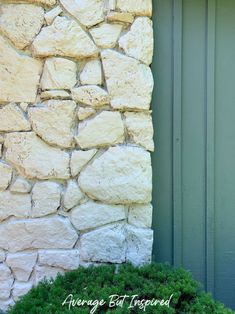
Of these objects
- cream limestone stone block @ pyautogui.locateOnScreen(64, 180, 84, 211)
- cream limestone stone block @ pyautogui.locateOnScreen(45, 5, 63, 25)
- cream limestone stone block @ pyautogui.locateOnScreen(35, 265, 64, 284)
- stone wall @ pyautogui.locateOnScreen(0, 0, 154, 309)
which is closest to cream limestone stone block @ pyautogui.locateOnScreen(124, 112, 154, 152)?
stone wall @ pyautogui.locateOnScreen(0, 0, 154, 309)

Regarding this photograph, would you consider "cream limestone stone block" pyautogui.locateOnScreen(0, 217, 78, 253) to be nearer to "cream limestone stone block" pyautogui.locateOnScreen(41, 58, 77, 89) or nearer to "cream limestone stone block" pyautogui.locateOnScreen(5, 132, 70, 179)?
"cream limestone stone block" pyautogui.locateOnScreen(5, 132, 70, 179)

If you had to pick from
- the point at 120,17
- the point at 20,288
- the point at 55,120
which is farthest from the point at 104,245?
the point at 120,17

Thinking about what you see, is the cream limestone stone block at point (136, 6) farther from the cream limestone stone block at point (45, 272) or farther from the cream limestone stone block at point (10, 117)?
the cream limestone stone block at point (45, 272)

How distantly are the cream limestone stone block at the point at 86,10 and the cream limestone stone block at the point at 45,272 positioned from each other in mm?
1413

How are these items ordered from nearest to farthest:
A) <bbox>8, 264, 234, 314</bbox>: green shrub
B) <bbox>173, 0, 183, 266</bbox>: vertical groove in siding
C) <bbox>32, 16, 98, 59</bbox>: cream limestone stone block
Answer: <bbox>8, 264, 234, 314</bbox>: green shrub, <bbox>32, 16, 98, 59</bbox>: cream limestone stone block, <bbox>173, 0, 183, 266</bbox>: vertical groove in siding

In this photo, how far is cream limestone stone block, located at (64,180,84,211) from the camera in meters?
2.40

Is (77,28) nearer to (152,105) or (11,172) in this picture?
(152,105)

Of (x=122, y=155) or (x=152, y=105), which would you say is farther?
(x=152, y=105)

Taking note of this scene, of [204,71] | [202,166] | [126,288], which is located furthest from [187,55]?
[126,288]

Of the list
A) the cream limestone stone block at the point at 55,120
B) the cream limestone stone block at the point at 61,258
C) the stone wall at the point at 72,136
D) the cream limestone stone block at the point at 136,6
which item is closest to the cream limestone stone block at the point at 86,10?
the stone wall at the point at 72,136

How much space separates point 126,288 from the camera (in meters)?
2.07

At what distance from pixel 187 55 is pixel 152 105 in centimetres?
39

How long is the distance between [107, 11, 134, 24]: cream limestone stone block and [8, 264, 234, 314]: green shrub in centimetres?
138

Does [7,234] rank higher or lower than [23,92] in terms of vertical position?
lower
